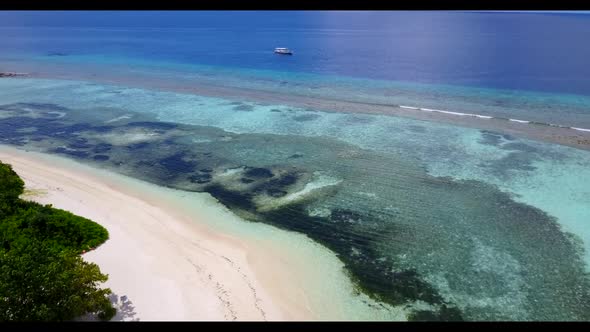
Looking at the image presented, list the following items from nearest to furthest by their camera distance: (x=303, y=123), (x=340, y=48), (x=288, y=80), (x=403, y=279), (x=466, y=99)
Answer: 1. (x=403, y=279)
2. (x=303, y=123)
3. (x=466, y=99)
4. (x=288, y=80)
5. (x=340, y=48)

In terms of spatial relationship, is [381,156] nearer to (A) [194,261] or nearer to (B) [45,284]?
(A) [194,261]

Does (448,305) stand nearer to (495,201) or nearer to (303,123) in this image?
(495,201)

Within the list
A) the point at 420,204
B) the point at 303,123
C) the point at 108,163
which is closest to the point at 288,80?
the point at 303,123

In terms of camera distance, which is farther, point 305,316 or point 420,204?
point 420,204

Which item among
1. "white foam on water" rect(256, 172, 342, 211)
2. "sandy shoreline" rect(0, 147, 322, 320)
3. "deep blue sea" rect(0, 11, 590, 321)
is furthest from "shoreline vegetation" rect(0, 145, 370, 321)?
"white foam on water" rect(256, 172, 342, 211)

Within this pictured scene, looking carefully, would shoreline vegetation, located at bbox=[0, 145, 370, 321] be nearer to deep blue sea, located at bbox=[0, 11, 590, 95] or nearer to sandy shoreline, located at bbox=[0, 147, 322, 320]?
sandy shoreline, located at bbox=[0, 147, 322, 320]

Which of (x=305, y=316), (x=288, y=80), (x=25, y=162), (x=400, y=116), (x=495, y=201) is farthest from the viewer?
(x=288, y=80)

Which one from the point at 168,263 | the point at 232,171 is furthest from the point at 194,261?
the point at 232,171
